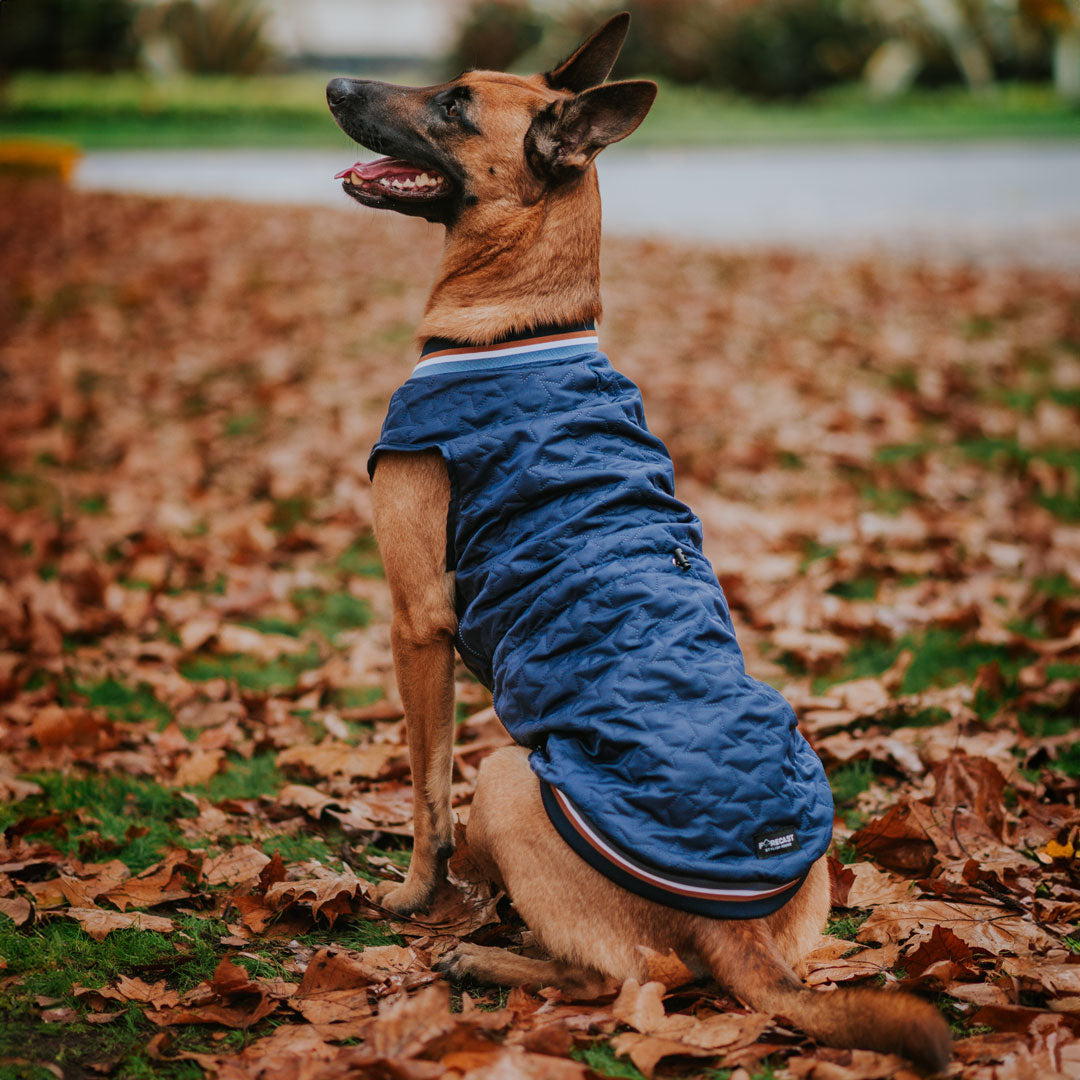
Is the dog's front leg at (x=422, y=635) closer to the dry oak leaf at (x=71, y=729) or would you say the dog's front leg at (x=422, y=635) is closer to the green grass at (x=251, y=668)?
the dry oak leaf at (x=71, y=729)

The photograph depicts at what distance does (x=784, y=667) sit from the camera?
16.5 feet

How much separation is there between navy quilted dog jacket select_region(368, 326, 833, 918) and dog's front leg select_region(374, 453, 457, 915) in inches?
2.8

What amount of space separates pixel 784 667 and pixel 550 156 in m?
2.76

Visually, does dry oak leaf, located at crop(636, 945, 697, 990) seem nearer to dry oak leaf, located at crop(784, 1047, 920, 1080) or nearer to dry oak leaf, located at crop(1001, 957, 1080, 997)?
dry oak leaf, located at crop(784, 1047, 920, 1080)

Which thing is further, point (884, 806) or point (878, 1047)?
point (884, 806)

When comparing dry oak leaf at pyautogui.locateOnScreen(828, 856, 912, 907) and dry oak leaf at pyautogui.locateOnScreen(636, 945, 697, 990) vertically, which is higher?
dry oak leaf at pyautogui.locateOnScreen(636, 945, 697, 990)

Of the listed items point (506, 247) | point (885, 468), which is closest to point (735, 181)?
point (885, 468)

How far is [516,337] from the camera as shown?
3.12 metres

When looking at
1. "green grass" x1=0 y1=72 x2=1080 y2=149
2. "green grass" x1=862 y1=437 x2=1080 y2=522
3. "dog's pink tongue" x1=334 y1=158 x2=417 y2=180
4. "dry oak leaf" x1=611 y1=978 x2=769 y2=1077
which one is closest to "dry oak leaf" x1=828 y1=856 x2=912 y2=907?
"dry oak leaf" x1=611 y1=978 x2=769 y2=1077

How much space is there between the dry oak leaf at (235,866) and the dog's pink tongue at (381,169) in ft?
7.31

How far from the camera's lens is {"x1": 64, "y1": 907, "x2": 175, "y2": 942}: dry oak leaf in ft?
9.86

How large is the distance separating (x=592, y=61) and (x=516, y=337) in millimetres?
1089

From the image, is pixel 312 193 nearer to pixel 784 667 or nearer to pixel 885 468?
pixel 885 468

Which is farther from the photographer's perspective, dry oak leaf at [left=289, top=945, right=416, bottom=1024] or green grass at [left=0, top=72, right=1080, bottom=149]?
green grass at [left=0, top=72, right=1080, bottom=149]
